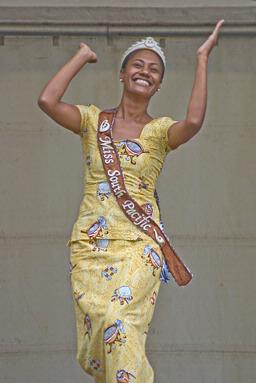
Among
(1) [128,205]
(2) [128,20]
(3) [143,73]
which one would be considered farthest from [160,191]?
(1) [128,205]

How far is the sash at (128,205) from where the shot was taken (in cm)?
708

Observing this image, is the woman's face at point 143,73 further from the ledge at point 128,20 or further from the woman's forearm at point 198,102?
the ledge at point 128,20

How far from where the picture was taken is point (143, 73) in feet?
24.0

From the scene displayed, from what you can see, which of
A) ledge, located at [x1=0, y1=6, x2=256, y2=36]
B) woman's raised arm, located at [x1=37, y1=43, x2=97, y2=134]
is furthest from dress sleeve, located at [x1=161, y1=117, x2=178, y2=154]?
ledge, located at [x1=0, y1=6, x2=256, y2=36]

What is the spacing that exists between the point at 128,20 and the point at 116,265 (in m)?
3.52

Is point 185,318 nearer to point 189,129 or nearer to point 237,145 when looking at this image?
point 237,145

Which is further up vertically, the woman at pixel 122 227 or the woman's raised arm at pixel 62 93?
the woman's raised arm at pixel 62 93

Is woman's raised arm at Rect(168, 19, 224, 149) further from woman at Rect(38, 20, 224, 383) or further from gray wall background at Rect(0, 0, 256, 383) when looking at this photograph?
gray wall background at Rect(0, 0, 256, 383)

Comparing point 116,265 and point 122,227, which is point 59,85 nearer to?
point 122,227

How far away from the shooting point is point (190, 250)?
32.8 ft

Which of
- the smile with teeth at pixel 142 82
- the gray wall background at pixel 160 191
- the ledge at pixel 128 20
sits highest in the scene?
the ledge at pixel 128 20

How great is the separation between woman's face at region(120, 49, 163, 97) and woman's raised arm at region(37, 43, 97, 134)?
9.2 inches

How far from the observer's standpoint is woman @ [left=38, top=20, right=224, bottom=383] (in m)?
6.84

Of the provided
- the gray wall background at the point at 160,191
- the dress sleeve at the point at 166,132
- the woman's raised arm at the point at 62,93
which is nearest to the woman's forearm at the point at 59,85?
the woman's raised arm at the point at 62,93
